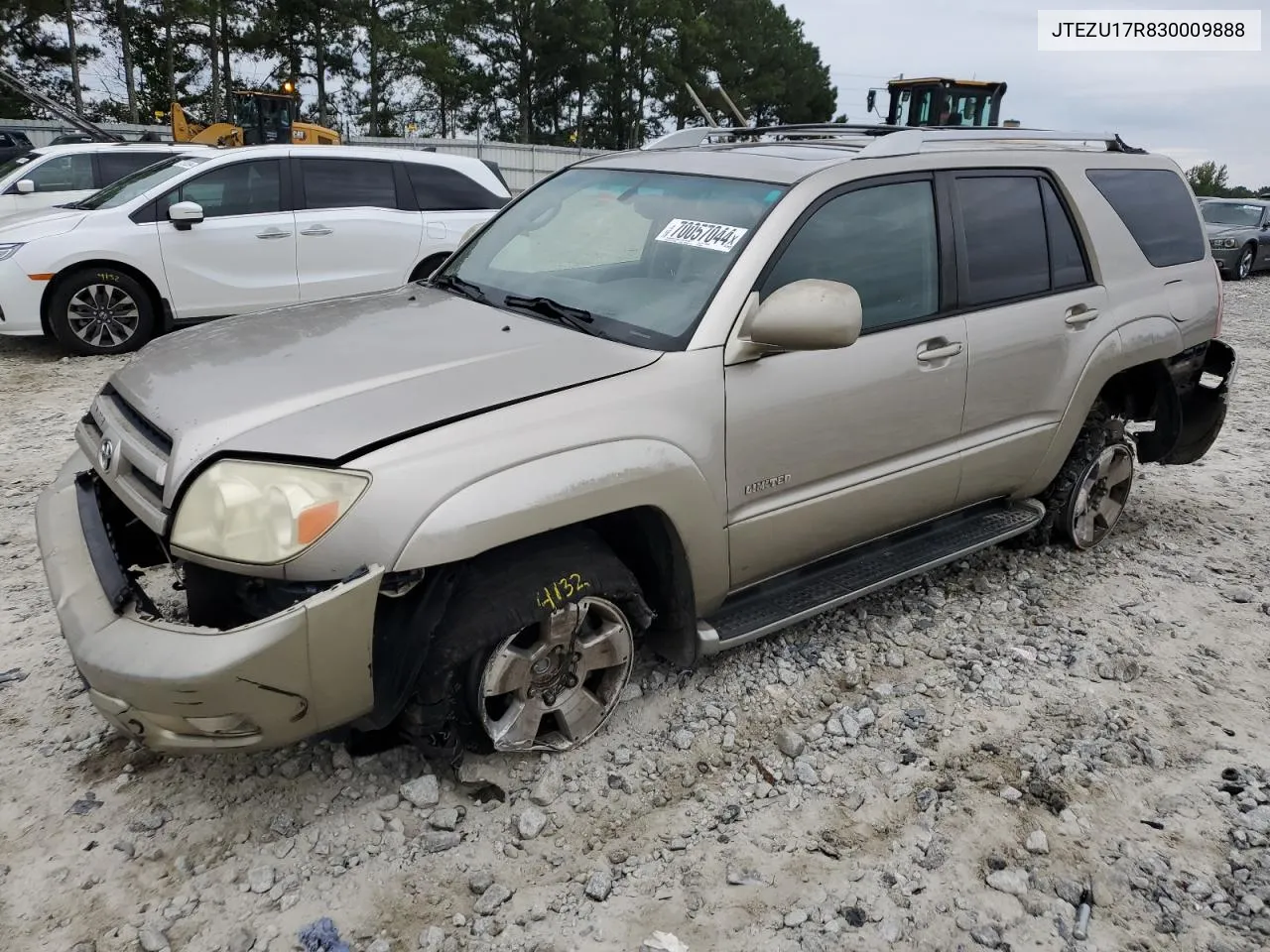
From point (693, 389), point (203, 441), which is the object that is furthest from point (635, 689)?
point (203, 441)

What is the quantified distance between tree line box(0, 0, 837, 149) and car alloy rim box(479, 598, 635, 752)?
2670cm

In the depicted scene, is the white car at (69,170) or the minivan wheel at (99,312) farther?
the white car at (69,170)

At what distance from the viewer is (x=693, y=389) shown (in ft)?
9.25

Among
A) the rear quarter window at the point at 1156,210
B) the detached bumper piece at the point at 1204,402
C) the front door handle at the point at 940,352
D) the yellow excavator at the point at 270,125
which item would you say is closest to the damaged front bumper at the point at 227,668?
the front door handle at the point at 940,352

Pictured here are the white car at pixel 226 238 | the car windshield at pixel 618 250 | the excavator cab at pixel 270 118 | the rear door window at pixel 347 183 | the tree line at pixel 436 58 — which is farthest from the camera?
the tree line at pixel 436 58

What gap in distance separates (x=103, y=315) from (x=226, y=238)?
3.72ft

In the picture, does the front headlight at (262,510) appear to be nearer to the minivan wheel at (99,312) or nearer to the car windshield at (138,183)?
the minivan wheel at (99,312)

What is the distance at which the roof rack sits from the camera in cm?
350

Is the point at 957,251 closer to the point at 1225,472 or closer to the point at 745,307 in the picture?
the point at 745,307

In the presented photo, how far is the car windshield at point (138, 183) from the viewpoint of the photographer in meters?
7.98

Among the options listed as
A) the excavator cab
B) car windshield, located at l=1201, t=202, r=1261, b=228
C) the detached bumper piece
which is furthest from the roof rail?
the excavator cab

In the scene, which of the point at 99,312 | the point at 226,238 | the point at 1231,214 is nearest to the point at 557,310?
the point at 226,238

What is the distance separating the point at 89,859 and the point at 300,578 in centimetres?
100

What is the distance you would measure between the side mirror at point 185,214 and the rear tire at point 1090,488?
21.4ft
